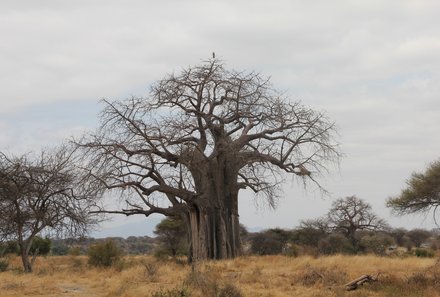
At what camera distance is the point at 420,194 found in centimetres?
2300

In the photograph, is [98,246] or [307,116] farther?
[98,246]

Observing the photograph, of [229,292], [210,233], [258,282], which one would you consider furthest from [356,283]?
[210,233]

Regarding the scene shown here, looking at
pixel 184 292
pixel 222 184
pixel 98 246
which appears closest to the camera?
pixel 184 292

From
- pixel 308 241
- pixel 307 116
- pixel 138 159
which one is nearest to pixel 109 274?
pixel 138 159

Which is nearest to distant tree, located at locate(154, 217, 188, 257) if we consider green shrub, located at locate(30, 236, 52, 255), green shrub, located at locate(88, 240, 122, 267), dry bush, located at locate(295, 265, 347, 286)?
green shrub, located at locate(30, 236, 52, 255)

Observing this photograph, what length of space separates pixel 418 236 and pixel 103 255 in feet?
113

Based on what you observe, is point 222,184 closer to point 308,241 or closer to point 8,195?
point 8,195

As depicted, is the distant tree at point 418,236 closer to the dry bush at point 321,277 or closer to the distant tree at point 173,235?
the distant tree at point 173,235

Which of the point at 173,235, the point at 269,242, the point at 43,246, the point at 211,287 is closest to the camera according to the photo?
the point at 211,287

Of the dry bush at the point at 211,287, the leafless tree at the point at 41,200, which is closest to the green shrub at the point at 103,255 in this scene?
the leafless tree at the point at 41,200

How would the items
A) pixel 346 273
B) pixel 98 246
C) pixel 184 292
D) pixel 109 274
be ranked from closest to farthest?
pixel 184 292
pixel 346 273
pixel 109 274
pixel 98 246

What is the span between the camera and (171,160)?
65.7 feet

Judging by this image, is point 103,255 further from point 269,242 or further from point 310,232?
point 310,232

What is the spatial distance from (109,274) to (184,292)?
7716mm
